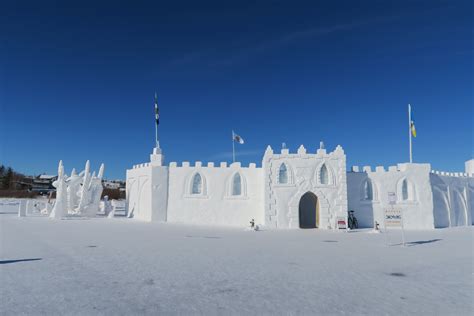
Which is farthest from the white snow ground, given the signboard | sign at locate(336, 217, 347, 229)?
sign at locate(336, 217, 347, 229)

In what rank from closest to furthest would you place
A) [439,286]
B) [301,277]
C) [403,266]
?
[439,286] < [301,277] < [403,266]

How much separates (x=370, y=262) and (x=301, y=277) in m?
3.69

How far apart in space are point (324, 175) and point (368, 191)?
4.60 meters

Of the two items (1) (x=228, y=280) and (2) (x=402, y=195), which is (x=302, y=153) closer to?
(2) (x=402, y=195)

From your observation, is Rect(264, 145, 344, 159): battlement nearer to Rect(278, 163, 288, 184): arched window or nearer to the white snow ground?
Rect(278, 163, 288, 184): arched window

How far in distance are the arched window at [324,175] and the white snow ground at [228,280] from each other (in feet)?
40.2

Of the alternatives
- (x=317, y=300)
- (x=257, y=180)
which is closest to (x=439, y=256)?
(x=317, y=300)

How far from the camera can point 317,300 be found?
689cm

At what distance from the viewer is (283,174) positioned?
26.3m

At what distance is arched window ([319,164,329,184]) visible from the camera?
26.1m

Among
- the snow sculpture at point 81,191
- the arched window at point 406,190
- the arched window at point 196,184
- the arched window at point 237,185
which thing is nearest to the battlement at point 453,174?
the arched window at point 406,190

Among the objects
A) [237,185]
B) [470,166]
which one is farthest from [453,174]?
[237,185]

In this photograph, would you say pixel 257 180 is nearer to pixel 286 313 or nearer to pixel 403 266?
pixel 403 266

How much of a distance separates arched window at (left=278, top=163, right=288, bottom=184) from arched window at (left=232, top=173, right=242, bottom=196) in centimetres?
375
